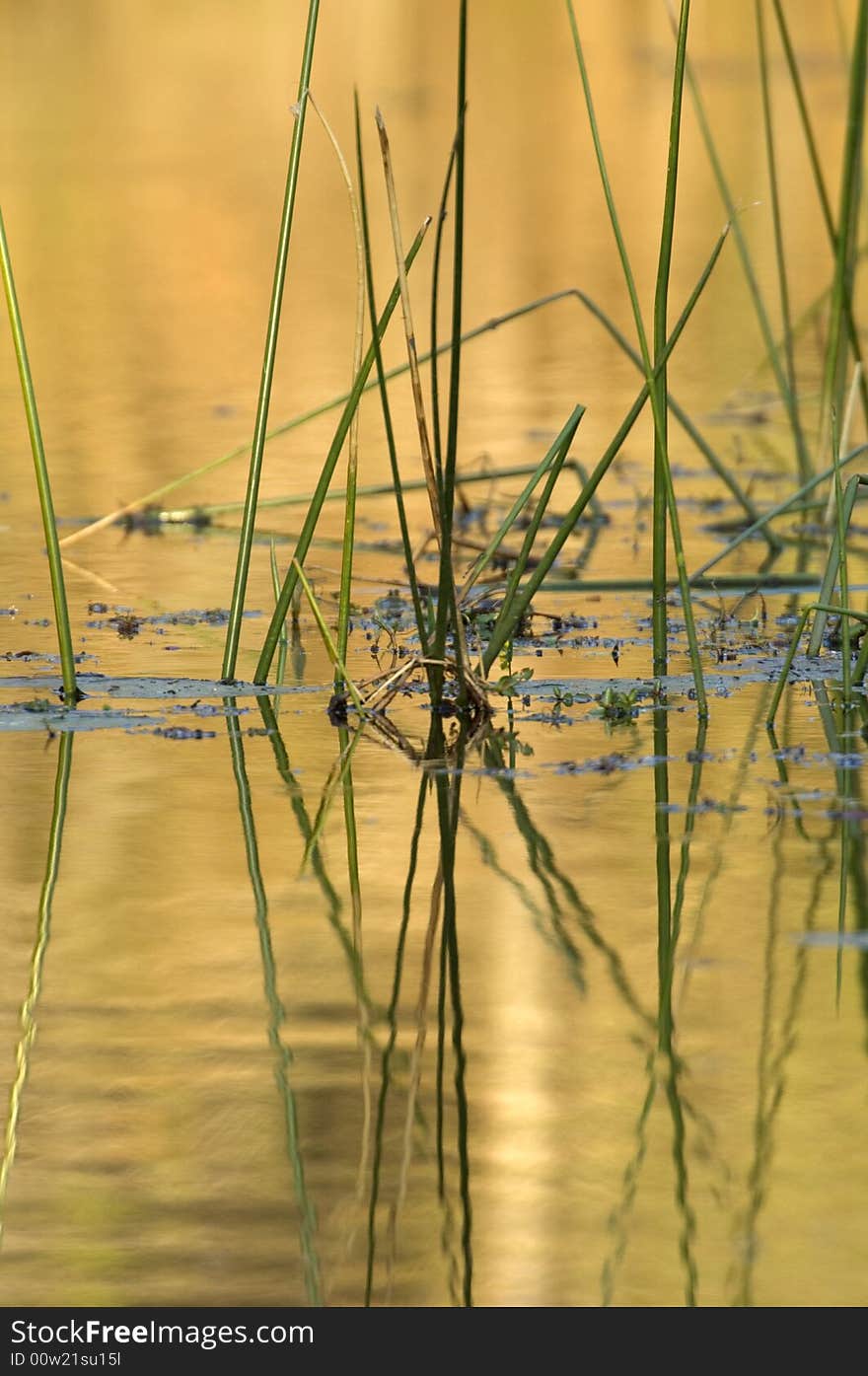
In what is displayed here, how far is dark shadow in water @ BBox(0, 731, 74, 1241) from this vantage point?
7.59 ft

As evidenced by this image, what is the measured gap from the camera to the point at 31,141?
17.4 metres

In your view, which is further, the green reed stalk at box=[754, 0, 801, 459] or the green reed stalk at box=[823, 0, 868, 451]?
the green reed stalk at box=[754, 0, 801, 459]

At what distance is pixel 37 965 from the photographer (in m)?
2.84

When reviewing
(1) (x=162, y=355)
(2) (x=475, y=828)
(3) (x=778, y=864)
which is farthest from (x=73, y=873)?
(1) (x=162, y=355)

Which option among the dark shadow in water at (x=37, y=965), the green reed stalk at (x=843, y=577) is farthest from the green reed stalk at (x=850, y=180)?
the dark shadow in water at (x=37, y=965)

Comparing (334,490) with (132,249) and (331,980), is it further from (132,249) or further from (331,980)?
(132,249)

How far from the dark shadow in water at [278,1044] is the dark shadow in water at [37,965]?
25cm

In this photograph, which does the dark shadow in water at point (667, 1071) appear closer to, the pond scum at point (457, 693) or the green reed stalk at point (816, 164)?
the pond scum at point (457, 693)

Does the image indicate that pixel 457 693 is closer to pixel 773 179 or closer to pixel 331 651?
pixel 331 651

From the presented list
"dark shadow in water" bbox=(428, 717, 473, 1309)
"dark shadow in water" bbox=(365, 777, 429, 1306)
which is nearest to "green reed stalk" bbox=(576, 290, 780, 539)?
"dark shadow in water" bbox=(428, 717, 473, 1309)

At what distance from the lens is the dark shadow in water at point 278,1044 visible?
82.4 inches

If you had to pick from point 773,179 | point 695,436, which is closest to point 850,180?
point 773,179

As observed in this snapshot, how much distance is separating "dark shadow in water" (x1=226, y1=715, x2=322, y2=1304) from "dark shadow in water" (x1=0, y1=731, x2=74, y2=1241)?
0.25 meters

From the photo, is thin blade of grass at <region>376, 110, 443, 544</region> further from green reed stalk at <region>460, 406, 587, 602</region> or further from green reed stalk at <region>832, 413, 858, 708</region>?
green reed stalk at <region>832, 413, 858, 708</region>
